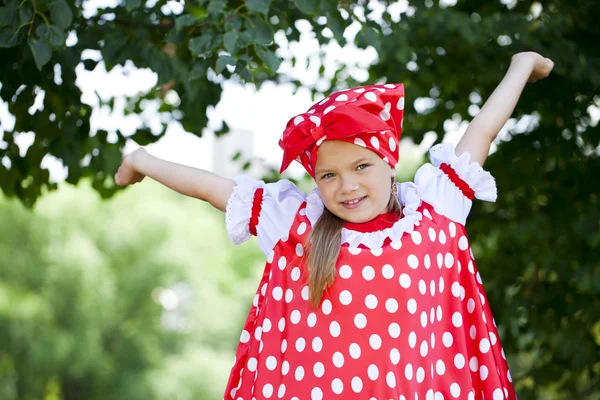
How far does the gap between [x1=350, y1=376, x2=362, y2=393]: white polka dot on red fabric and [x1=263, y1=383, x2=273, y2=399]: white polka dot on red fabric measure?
209mm

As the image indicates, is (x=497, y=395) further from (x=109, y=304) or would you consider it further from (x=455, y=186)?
(x=109, y=304)

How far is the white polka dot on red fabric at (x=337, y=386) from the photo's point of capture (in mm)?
1890

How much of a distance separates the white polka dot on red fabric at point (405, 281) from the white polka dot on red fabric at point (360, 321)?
117 mm

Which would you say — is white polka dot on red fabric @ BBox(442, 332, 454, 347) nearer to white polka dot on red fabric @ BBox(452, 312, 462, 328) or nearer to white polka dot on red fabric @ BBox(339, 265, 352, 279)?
white polka dot on red fabric @ BBox(452, 312, 462, 328)

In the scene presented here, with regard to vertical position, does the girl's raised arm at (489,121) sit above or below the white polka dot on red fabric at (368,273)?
above

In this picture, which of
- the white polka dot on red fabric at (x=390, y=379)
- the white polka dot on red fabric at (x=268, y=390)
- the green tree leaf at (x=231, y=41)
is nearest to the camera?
the white polka dot on red fabric at (x=390, y=379)

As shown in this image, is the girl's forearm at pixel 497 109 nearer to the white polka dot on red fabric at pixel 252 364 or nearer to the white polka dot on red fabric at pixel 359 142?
the white polka dot on red fabric at pixel 359 142

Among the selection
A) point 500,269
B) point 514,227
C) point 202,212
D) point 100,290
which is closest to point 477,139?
point 514,227

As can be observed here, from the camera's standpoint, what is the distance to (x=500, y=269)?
461cm

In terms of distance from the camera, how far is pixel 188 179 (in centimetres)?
216

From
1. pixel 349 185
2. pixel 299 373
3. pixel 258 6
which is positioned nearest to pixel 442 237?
pixel 349 185

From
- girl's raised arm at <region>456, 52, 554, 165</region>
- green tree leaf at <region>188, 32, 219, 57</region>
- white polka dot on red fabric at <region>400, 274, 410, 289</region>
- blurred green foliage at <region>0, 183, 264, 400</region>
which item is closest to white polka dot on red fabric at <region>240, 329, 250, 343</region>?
white polka dot on red fabric at <region>400, 274, 410, 289</region>

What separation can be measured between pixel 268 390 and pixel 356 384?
0.74 ft

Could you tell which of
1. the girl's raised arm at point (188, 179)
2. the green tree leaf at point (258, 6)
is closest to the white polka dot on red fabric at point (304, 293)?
the girl's raised arm at point (188, 179)
